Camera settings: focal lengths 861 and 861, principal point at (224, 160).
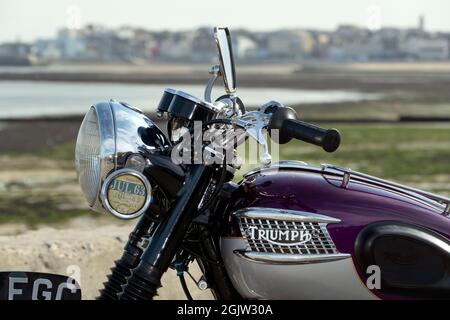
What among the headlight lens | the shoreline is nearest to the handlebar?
the headlight lens

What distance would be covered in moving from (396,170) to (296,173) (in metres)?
9.31

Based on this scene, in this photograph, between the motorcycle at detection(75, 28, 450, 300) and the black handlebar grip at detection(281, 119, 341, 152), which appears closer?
the black handlebar grip at detection(281, 119, 341, 152)

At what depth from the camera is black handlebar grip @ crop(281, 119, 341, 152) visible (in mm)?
2594

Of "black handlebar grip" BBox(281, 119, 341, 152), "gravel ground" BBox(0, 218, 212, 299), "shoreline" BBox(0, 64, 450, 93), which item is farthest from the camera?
"shoreline" BBox(0, 64, 450, 93)

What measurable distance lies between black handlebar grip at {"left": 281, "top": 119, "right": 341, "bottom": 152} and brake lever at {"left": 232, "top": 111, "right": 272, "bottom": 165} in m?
0.07

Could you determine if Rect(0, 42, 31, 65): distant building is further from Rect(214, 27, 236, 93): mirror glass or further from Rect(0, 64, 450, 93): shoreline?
Rect(214, 27, 236, 93): mirror glass

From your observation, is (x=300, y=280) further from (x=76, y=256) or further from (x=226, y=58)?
(x=76, y=256)

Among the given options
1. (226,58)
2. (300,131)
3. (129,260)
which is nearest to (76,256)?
(129,260)

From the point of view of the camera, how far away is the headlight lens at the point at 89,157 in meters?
2.75

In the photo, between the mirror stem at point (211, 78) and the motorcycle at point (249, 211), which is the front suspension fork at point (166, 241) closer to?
the motorcycle at point (249, 211)

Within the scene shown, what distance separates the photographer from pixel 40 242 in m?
5.46

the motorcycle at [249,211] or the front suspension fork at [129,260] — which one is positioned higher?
the motorcycle at [249,211]

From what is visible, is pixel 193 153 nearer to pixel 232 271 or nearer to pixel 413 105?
pixel 232 271

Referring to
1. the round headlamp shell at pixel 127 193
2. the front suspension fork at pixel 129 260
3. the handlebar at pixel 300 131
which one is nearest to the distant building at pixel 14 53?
the front suspension fork at pixel 129 260
